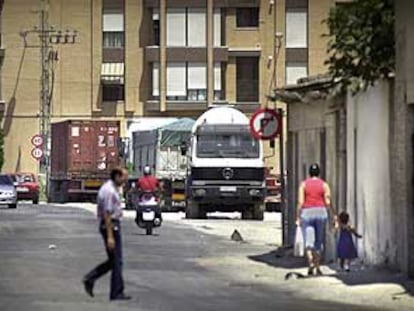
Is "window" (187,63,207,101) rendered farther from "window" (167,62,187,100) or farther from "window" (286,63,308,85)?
"window" (286,63,308,85)

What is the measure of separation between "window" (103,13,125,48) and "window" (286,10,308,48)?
9122 millimetres

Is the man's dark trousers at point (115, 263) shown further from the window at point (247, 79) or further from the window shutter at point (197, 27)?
the window at point (247, 79)

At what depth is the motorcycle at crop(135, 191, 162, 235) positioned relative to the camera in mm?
35500

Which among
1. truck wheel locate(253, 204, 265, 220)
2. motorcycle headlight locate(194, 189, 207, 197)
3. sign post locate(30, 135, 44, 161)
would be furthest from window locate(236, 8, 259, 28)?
motorcycle headlight locate(194, 189, 207, 197)

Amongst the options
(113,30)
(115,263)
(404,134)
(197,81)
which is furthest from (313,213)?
(113,30)

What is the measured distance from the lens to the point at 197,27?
74.7 m

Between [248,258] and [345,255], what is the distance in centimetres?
472

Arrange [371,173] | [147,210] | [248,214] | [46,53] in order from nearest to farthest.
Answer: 1. [371,173]
2. [147,210]
3. [248,214]
4. [46,53]

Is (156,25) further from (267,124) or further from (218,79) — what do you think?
(267,124)

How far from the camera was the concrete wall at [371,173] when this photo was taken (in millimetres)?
22297

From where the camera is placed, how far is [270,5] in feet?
248

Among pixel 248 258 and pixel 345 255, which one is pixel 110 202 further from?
pixel 248 258

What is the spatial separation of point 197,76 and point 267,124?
154ft

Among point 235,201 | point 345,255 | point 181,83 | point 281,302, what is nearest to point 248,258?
point 345,255
